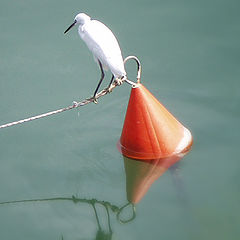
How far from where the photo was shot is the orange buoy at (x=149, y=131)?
3.21m

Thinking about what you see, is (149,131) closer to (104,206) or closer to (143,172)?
(143,172)

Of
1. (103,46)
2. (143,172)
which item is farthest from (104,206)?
(103,46)

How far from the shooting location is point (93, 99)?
322 centimetres

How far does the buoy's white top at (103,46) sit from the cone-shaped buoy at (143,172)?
2.15 ft

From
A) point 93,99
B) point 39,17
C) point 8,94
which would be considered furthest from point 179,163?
point 39,17

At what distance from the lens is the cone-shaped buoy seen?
3.28 metres

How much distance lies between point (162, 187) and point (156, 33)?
1792mm

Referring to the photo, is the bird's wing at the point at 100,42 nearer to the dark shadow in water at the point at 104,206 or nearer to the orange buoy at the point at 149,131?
the orange buoy at the point at 149,131

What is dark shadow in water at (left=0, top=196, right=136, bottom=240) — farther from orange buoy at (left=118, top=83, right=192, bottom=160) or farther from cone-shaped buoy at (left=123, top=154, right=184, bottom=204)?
orange buoy at (left=118, top=83, right=192, bottom=160)

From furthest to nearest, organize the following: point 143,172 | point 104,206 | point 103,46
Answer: point 143,172, point 104,206, point 103,46

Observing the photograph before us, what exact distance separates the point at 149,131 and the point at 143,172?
303mm

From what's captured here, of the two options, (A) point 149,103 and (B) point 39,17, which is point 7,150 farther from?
(B) point 39,17

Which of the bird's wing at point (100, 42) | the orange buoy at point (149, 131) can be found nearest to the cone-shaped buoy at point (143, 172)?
the orange buoy at point (149, 131)

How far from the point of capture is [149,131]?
3.25 metres
